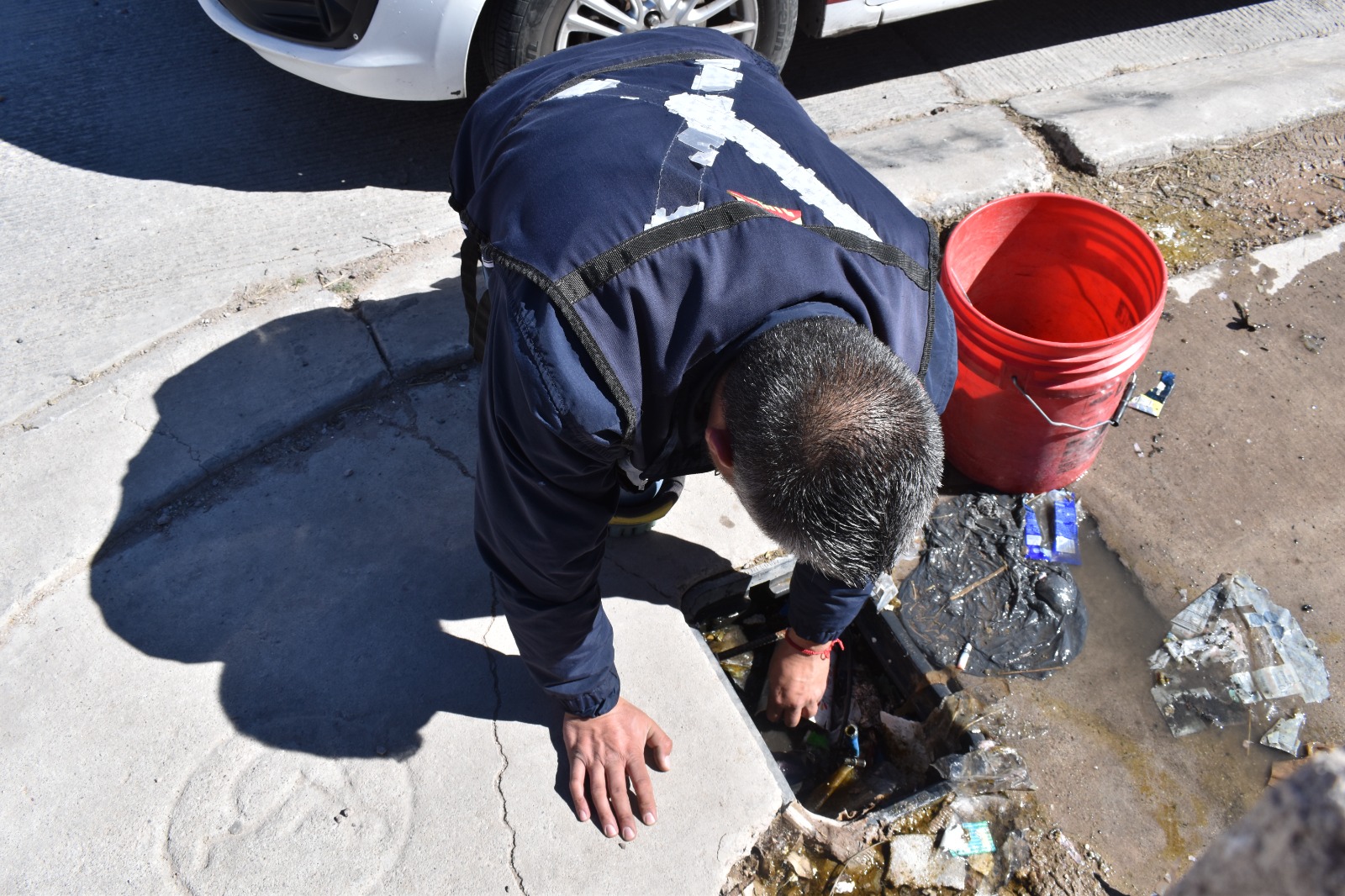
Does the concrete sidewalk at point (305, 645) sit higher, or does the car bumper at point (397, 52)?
the car bumper at point (397, 52)

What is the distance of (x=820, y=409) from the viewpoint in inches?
50.9

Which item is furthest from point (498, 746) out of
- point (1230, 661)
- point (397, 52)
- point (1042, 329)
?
point (397, 52)

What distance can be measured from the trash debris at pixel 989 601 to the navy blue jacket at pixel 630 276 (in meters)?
0.79

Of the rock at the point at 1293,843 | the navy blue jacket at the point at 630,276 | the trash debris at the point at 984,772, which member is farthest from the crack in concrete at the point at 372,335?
the rock at the point at 1293,843

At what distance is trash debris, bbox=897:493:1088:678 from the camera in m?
2.33

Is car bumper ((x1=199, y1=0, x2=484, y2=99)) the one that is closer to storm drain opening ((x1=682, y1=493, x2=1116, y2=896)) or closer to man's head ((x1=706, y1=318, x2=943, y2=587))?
storm drain opening ((x1=682, y1=493, x2=1116, y2=896))

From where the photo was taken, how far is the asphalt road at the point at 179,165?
2729mm

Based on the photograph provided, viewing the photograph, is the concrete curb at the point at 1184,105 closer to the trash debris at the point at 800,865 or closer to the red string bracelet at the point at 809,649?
the red string bracelet at the point at 809,649

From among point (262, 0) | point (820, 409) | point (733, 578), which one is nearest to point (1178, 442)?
point (733, 578)

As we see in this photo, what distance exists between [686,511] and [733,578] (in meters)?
0.22

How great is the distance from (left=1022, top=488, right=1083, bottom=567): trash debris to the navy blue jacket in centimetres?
92

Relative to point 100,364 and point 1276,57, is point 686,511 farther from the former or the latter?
point 1276,57

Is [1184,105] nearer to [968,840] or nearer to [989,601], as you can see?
[989,601]

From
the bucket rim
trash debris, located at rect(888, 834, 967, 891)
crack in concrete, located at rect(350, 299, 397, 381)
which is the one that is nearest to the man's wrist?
trash debris, located at rect(888, 834, 967, 891)
